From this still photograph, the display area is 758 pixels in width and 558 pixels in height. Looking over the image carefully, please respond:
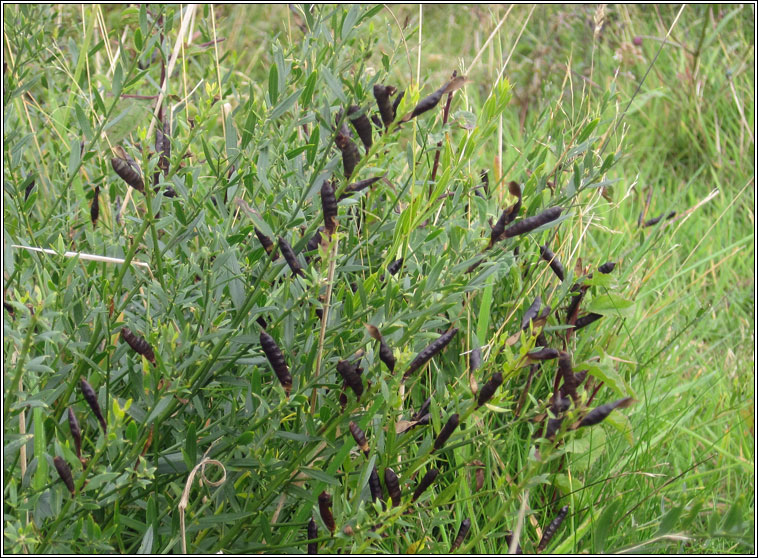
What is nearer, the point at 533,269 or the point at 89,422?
the point at 89,422

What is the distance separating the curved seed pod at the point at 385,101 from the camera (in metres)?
1.13

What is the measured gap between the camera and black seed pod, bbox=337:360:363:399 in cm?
122

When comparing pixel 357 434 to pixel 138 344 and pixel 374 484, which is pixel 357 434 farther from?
pixel 138 344

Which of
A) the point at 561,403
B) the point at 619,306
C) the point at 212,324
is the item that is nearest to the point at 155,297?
the point at 212,324

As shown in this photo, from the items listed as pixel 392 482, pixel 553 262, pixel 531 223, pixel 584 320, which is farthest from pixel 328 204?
pixel 584 320

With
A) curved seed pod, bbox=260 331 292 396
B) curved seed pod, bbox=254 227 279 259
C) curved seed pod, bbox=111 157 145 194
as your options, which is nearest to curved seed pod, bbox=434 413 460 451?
curved seed pod, bbox=260 331 292 396

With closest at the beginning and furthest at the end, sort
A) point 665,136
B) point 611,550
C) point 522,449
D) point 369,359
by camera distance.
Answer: point 369,359 → point 611,550 → point 522,449 → point 665,136

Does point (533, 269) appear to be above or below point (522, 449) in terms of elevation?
above

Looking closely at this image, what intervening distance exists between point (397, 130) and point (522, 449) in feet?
3.24

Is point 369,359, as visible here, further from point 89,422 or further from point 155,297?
point 89,422

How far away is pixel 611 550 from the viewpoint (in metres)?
1.63

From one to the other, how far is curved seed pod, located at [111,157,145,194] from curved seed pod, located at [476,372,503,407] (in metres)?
0.65

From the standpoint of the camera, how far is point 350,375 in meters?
1.23

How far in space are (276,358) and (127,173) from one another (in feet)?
1.27
